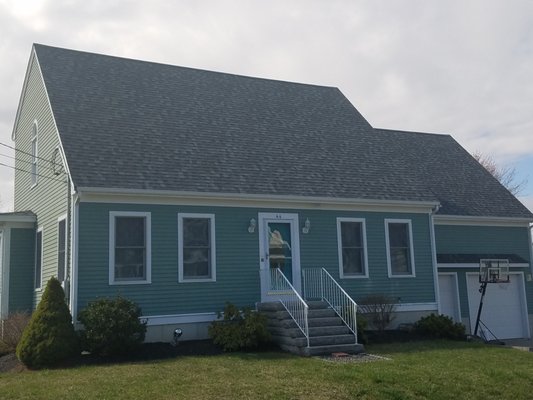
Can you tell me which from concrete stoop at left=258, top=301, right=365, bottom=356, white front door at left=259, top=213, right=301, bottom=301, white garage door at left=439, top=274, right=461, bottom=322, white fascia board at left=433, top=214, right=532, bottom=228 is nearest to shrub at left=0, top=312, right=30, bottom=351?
concrete stoop at left=258, top=301, right=365, bottom=356

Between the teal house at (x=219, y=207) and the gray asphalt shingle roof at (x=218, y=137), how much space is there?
0.18ft

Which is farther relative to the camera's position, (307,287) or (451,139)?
(451,139)

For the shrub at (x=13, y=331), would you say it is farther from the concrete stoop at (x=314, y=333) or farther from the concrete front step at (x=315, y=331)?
the concrete front step at (x=315, y=331)

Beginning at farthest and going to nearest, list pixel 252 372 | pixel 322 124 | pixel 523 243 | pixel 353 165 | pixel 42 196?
pixel 523 243 < pixel 322 124 < pixel 353 165 < pixel 42 196 < pixel 252 372

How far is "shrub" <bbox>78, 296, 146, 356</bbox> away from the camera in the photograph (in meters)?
13.0

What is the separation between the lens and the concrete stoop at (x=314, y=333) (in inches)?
535

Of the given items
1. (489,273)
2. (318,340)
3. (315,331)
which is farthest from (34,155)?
(489,273)

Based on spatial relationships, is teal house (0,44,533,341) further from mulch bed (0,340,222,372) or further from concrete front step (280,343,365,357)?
concrete front step (280,343,365,357)

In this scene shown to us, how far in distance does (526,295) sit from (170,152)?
1286cm

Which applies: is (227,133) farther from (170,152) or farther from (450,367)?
(450,367)

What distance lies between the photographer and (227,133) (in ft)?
59.8

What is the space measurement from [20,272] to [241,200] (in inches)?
260

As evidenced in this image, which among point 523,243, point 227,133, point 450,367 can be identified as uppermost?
point 227,133

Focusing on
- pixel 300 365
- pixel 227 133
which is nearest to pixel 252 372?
pixel 300 365
